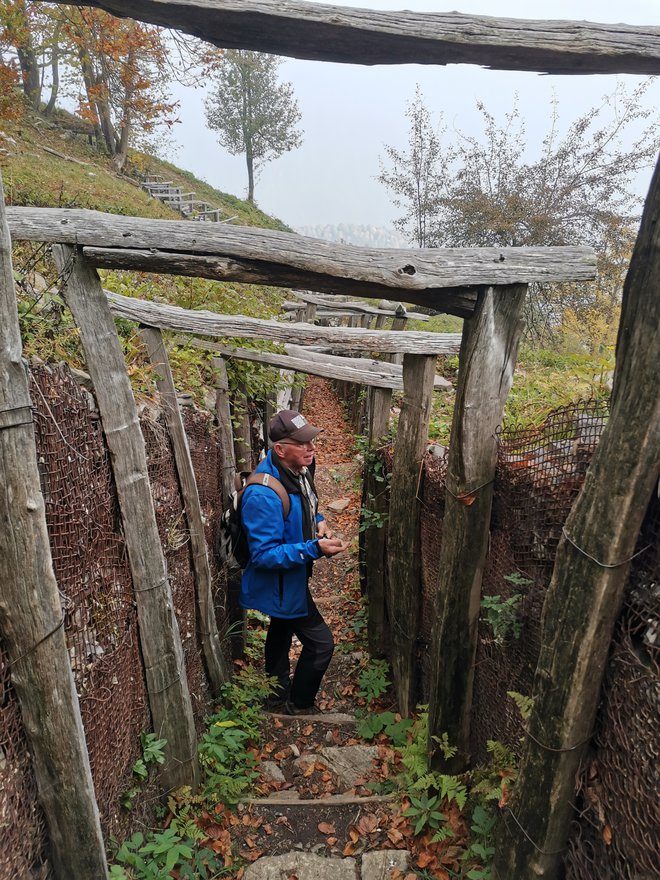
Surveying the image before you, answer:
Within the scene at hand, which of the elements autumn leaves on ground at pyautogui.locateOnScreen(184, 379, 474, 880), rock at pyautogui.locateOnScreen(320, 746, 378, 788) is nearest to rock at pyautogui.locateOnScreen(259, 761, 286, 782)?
autumn leaves on ground at pyautogui.locateOnScreen(184, 379, 474, 880)

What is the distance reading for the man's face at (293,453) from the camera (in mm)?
4422

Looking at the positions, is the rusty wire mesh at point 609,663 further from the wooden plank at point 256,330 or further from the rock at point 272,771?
the rock at point 272,771

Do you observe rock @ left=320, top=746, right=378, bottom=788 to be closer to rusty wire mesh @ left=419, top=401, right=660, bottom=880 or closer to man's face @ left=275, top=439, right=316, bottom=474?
rusty wire mesh @ left=419, top=401, right=660, bottom=880

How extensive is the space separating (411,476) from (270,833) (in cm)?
261

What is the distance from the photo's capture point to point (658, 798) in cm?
168

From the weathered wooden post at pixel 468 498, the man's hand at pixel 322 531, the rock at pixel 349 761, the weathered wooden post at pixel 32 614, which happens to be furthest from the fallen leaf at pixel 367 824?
the weathered wooden post at pixel 32 614

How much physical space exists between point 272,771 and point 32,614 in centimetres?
311

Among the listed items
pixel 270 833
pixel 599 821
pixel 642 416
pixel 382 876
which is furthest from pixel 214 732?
pixel 642 416

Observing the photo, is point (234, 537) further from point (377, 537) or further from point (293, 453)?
point (377, 537)

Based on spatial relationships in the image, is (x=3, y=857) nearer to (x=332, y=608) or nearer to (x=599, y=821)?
(x=599, y=821)

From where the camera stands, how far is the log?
5.15 metres

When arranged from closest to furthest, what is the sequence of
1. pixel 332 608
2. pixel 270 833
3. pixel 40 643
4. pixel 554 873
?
pixel 40 643 → pixel 554 873 → pixel 270 833 → pixel 332 608

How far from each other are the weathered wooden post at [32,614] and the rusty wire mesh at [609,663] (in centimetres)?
195

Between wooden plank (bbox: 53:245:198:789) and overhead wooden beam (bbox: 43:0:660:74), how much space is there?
5.10 ft
